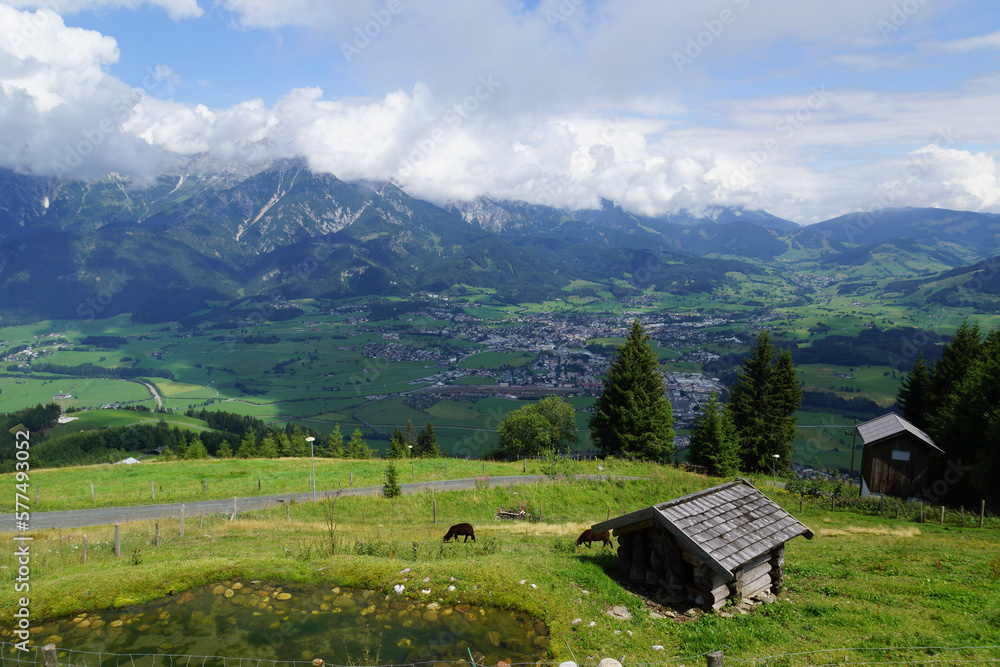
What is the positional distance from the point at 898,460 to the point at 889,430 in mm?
1979

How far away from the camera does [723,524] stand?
12.9 meters

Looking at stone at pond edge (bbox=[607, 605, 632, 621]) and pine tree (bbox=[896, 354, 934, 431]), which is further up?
pine tree (bbox=[896, 354, 934, 431])

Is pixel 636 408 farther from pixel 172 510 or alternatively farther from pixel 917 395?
pixel 172 510

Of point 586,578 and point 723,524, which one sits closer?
point 723,524

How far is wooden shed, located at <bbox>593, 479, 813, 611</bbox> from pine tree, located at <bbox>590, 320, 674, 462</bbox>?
86.7ft

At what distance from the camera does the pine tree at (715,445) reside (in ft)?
119

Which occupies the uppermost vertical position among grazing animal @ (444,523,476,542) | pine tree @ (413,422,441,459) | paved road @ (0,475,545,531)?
grazing animal @ (444,523,476,542)

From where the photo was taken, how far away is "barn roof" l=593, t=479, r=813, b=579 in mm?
11672

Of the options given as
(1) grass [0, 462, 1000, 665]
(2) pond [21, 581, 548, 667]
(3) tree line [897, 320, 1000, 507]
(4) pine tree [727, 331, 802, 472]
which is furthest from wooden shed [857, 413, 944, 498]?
(2) pond [21, 581, 548, 667]

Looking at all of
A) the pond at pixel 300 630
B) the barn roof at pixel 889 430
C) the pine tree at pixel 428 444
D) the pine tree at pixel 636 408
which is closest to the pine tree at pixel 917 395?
→ the barn roof at pixel 889 430

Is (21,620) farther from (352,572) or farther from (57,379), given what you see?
(57,379)

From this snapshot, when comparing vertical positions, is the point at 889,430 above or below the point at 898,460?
above

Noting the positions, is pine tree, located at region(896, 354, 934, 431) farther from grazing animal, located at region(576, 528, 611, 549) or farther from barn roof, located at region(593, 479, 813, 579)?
grazing animal, located at region(576, 528, 611, 549)

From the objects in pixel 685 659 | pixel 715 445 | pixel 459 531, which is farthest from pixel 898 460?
pixel 685 659
